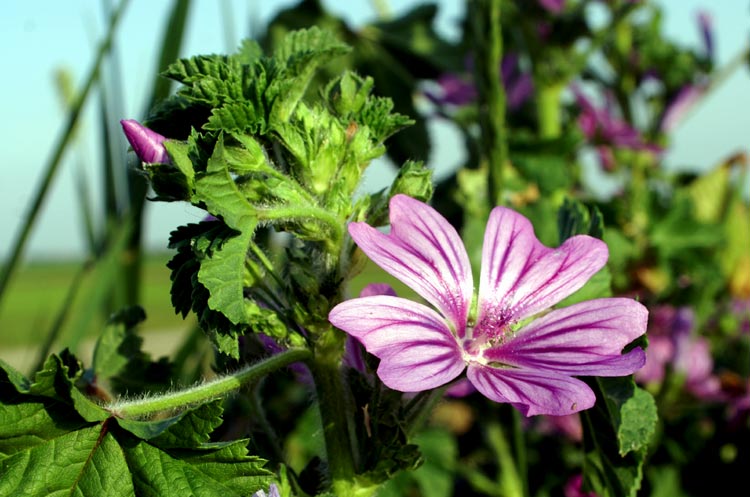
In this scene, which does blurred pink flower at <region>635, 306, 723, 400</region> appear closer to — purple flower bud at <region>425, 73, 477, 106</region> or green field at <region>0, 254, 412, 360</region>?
purple flower bud at <region>425, 73, 477, 106</region>

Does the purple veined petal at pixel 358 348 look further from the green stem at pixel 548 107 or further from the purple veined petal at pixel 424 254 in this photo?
the green stem at pixel 548 107

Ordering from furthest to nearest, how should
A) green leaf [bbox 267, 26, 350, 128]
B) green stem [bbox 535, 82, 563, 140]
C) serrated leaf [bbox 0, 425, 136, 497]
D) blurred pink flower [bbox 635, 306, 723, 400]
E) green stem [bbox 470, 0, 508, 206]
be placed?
green stem [bbox 535, 82, 563, 140]
blurred pink flower [bbox 635, 306, 723, 400]
green stem [bbox 470, 0, 508, 206]
green leaf [bbox 267, 26, 350, 128]
serrated leaf [bbox 0, 425, 136, 497]

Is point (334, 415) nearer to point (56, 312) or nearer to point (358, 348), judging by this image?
point (358, 348)

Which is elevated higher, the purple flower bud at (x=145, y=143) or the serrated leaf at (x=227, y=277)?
the purple flower bud at (x=145, y=143)

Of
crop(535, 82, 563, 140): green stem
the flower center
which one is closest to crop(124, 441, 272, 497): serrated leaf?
the flower center

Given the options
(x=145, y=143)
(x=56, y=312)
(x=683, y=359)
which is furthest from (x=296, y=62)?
(x=56, y=312)

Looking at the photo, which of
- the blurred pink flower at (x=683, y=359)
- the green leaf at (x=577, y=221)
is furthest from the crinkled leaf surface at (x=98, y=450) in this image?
the blurred pink flower at (x=683, y=359)

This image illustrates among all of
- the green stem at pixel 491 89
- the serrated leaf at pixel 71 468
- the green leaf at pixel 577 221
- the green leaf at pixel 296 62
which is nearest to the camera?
the serrated leaf at pixel 71 468
